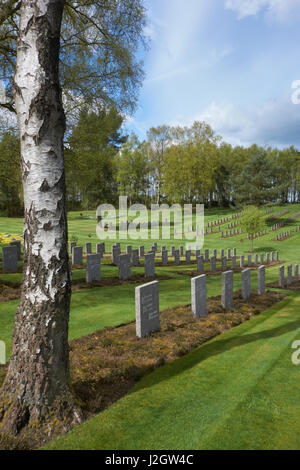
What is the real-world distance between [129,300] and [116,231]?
3271 centimetres

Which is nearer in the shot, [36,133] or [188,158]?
[36,133]

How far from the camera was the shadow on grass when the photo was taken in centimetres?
484

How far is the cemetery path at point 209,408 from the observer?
3416 millimetres

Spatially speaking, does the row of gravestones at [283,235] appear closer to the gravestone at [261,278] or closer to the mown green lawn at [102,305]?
the mown green lawn at [102,305]

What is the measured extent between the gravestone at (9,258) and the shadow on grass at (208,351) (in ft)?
31.0

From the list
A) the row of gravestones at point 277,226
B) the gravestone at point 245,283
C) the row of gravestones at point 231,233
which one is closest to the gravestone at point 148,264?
the gravestone at point 245,283

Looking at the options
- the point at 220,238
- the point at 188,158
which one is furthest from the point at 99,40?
the point at 188,158

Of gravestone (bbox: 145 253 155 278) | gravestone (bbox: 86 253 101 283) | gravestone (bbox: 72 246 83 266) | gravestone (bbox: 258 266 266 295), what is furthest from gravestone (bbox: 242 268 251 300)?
gravestone (bbox: 72 246 83 266)

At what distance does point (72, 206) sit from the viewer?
65.4m

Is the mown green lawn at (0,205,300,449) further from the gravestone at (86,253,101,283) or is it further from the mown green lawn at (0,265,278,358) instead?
the gravestone at (86,253,101,283)

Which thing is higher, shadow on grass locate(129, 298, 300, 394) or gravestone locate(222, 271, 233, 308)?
gravestone locate(222, 271, 233, 308)

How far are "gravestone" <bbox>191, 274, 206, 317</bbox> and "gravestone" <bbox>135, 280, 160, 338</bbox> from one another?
1.46 meters

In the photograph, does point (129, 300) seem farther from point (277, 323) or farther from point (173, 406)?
point (173, 406)

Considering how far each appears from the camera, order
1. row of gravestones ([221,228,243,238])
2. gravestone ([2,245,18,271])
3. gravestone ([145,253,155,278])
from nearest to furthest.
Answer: gravestone ([2,245,18,271]) < gravestone ([145,253,155,278]) < row of gravestones ([221,228,243,238])
